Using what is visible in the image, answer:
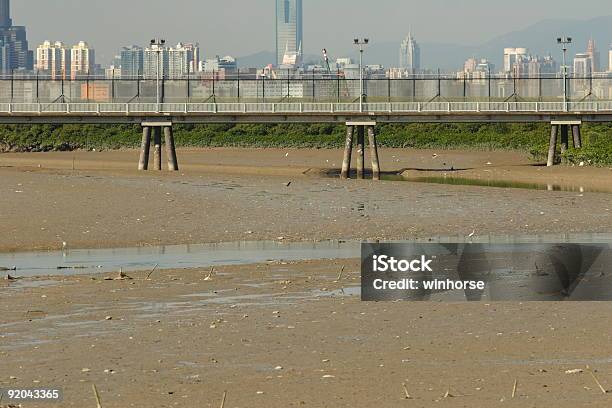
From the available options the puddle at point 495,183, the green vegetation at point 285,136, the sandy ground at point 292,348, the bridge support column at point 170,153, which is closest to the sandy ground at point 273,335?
the sandy ground at point 292,348

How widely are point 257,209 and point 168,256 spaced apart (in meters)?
10.7

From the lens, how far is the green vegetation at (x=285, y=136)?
88.6 meters

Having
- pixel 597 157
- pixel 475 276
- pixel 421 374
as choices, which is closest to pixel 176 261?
pixel 475 276

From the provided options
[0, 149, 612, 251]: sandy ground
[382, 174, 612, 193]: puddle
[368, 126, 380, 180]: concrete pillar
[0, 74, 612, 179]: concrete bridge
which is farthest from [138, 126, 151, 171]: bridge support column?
[382, 174, 612, 193]: puddle

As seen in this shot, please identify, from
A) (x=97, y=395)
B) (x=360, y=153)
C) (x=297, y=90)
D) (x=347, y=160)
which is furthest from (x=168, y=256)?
(x=297, y=90)

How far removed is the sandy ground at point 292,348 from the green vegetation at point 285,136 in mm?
65175

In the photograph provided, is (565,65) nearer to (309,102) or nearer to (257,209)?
(309,102)

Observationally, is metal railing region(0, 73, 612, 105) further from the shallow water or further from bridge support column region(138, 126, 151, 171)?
the shallow water

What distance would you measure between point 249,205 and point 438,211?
602cm

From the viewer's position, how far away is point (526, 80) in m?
75.6

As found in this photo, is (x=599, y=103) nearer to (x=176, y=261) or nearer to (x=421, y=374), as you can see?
(x=176, y=261)

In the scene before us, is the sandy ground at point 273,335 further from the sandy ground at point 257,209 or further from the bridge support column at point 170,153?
the bridge support column at point 170,153

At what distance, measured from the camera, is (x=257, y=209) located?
3809 centimetres

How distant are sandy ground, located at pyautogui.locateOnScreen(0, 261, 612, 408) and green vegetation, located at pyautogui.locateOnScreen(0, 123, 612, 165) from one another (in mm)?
65175
